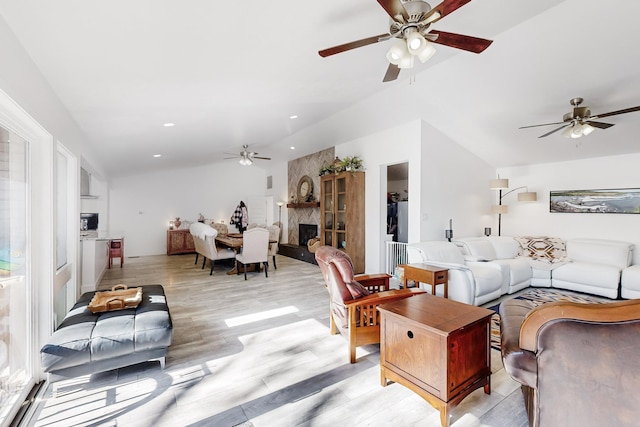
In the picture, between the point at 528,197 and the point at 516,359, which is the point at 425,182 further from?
the point at 516,359

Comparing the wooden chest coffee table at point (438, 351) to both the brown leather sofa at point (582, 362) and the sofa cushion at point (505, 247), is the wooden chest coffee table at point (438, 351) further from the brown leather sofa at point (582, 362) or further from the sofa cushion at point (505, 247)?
the sofa cushion at point (505, 247)

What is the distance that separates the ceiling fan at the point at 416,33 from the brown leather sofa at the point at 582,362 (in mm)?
1666

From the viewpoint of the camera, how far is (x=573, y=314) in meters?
1.27

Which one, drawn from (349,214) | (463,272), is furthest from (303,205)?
(463,272)

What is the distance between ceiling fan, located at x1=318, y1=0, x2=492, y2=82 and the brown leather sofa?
65.6 inches

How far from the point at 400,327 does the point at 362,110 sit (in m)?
3.75

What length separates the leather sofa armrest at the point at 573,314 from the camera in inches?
46.9

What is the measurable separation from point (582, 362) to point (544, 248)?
4.77m

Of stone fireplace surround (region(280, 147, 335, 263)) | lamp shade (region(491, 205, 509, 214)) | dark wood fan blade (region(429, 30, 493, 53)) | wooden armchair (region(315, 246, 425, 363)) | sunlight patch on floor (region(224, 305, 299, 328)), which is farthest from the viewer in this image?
stone fireplace surround (region(280, 147, 335, 263))

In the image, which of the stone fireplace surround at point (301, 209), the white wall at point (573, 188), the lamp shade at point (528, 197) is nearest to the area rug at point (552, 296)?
the white wall at point (573, 188)

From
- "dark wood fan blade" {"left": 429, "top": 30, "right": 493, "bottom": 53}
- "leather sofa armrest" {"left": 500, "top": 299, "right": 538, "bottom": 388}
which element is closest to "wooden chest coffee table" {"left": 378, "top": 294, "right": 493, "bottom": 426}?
"leather sofa armrest" {"left": 500, "top": 299, "right": 538, "bottom": 388}

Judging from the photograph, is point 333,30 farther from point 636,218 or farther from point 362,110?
point 636,218

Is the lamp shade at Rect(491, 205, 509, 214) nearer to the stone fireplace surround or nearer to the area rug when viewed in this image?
the area rug

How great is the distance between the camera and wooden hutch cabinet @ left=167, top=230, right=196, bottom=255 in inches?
333
